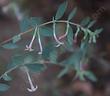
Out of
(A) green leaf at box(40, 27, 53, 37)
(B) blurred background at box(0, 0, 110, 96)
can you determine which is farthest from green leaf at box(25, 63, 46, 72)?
(B) blurred background at box(0, 0, 110, 96)

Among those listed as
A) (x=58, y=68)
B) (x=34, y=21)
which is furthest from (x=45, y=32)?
(x=58, y=68)

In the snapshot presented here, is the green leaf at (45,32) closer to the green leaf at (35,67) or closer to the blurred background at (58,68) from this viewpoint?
the green leaf at (35,67)

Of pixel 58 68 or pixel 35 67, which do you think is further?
pixel 58 68

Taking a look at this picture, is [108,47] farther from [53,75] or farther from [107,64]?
[53,75]

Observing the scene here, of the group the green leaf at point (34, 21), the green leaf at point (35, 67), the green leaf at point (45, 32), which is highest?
the green leaf at point (34, 21)

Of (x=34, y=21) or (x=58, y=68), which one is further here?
(x=58, y=68)

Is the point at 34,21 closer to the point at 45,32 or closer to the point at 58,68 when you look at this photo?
the point at 45,32

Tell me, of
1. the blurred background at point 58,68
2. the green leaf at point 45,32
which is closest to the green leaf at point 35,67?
the green leaf at point 45,32

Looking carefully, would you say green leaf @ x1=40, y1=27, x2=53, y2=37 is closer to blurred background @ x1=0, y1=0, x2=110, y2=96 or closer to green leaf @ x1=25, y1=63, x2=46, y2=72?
green leaf @ x1=25, y1=63, x2=46, y2=72

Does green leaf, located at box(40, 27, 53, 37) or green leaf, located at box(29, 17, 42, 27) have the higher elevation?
green leaf, located at box(29, 17, 42, 27)

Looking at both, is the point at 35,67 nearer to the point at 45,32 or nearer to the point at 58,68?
the point at 45,32

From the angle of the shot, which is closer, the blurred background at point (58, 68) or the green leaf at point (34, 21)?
the green leaf at point (34, 21)

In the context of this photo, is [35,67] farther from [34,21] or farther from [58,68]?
[58,68]
